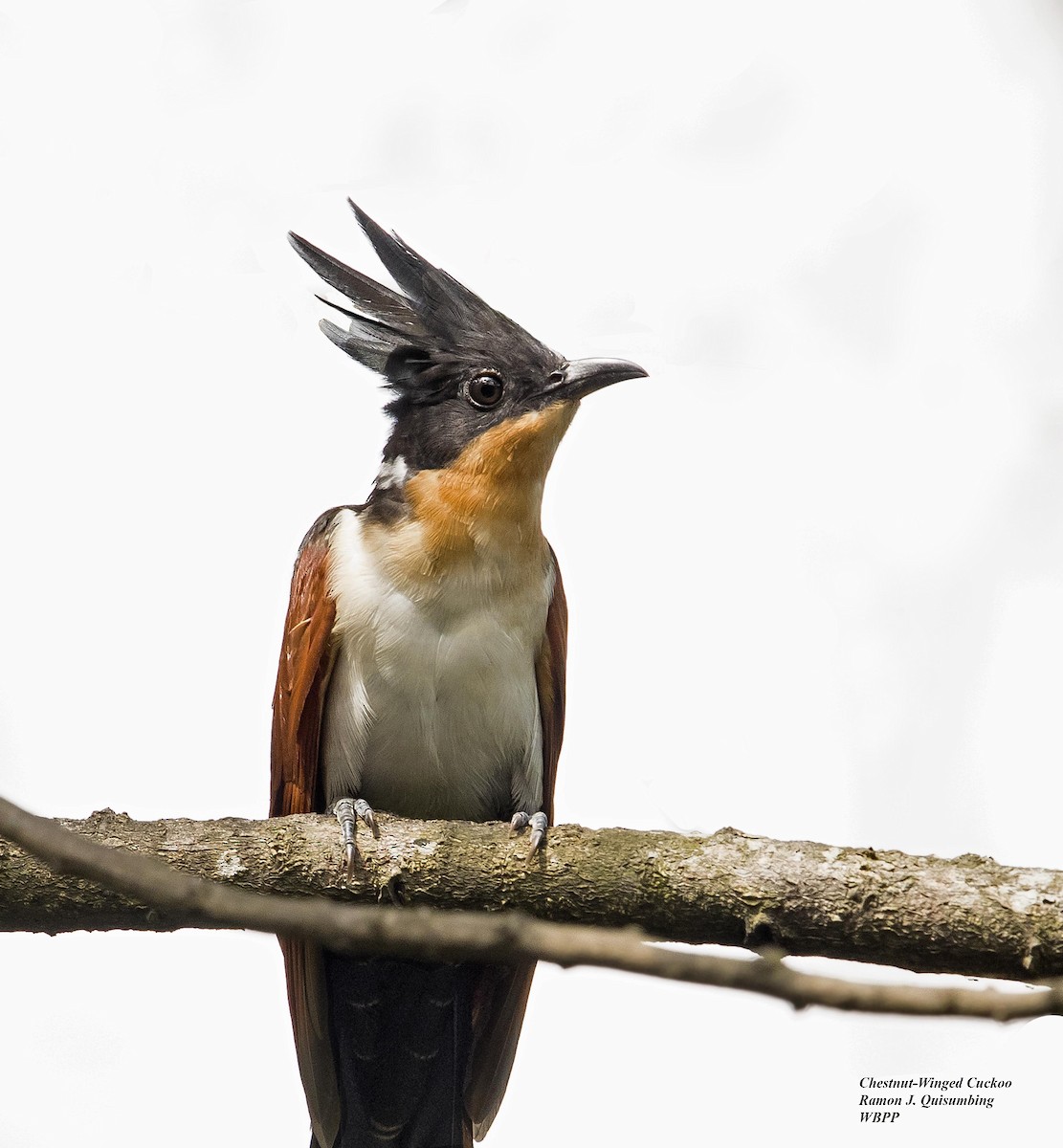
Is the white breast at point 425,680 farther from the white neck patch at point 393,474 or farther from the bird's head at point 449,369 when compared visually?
the bird's head at point 449,369

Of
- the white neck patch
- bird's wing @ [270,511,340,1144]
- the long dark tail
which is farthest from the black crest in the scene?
the long dark tail

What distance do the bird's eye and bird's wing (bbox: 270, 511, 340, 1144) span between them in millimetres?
927

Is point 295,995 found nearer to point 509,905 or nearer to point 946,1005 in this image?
point 509,905

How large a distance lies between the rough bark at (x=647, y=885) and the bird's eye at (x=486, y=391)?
76.2 inches

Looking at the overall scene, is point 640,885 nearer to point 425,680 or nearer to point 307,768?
point 425,680

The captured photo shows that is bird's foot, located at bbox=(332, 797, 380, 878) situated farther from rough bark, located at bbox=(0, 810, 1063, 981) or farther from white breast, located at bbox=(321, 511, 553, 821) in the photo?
white breast, located at bbox=(321, 511, 553, 821)

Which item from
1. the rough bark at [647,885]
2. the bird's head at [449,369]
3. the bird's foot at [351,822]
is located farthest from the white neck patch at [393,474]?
the rough bark at [647,885]

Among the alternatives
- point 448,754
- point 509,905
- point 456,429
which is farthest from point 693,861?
point 456,429

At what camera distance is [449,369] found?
5508mm

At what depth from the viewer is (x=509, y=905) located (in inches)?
155

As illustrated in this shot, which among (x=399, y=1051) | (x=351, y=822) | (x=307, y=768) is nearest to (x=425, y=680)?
(x=307, y=768)

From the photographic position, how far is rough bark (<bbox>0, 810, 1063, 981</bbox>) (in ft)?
11.6

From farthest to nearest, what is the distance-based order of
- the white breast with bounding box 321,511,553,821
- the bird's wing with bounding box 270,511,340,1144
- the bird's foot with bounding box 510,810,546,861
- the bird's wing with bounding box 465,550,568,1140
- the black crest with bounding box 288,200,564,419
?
the black crest with bounding box 288,200,564,419
the bird's wing with bounding box 465,550,568,1140
the bird's wing with bounding box 270,511,340,1144
the white breast with bounding box 321,511,553,821
the bird's foot with bounding box 510,810,546,861

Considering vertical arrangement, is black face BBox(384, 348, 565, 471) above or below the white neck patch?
above
